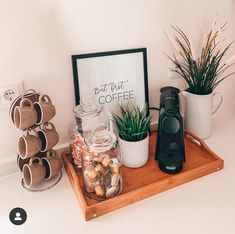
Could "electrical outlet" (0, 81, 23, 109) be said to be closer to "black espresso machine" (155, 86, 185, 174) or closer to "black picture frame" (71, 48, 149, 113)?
"black picture frame" (71, 48, 149, 113)

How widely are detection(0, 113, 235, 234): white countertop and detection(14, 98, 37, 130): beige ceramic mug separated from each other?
23cm

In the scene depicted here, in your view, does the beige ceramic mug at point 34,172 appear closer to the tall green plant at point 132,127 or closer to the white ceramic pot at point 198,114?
the tall green plant at point 132,127

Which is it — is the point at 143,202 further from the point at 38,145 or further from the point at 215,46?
the point at 215,46

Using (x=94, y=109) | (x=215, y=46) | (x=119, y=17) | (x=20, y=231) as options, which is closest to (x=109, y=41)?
(x=119, y=17)

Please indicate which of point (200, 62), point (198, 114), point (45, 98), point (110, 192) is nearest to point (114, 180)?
point (110, 192)

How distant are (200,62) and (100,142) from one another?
0.54m

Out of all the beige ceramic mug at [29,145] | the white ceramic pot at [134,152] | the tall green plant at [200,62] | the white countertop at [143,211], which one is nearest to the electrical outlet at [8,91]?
the beige ceramic mug at [29,145]

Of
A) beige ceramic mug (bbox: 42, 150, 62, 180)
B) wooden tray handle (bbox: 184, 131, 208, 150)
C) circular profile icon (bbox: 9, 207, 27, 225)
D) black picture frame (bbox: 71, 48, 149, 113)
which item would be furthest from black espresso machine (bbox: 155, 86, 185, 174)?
circular profile icon (bbox: 9, 207, 27, 225)

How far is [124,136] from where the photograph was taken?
96 centimetres

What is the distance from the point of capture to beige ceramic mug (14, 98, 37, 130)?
83 centimetres

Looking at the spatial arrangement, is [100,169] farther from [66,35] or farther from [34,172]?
[66,35]

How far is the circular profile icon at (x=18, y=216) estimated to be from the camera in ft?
2.64

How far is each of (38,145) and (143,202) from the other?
364 millimetres

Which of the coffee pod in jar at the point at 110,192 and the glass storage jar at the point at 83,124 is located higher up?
the glass storage jar at the point at 83,124
